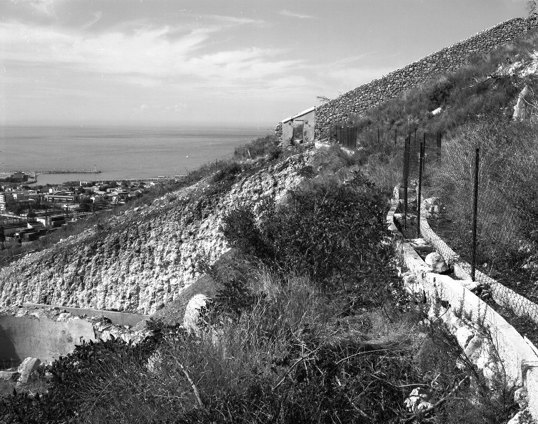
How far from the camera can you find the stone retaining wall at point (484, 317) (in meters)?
2.99

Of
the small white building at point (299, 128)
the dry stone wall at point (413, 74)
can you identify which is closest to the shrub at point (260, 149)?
the small white building at point (299, 128)

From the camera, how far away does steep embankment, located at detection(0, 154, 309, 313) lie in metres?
15.2

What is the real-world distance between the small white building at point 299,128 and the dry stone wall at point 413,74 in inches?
24.4

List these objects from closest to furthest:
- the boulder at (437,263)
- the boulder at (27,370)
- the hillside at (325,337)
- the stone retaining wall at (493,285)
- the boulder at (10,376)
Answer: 1. the hillside at (325,337)
2. the stone retaining wall at (493,285)
3. the boulder at (437,263)
4. the boulder at (27,370)
5. the boulder at (10,376)

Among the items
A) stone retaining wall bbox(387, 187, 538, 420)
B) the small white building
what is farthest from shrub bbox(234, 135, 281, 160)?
stone retaining wall bbox(387, 187, 538, 420)

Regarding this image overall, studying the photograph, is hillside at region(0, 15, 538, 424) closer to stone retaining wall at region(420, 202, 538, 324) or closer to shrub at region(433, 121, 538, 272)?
shrub at region(433, 121, 538, 272)

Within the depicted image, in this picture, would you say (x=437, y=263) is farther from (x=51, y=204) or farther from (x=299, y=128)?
(x=51, y=204)

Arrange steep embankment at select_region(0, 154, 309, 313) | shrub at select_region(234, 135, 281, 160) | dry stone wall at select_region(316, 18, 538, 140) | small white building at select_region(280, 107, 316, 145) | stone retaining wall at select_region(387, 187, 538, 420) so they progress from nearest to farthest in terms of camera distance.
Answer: stone retaining wall at select_region(387, 187, 538, 420), steep embankment at select_region(0, 154, 309, 313), shrub at select_region(234, 135, 281, 160), small white building at select_region(280, 107, 316, 145), dry stone wall at select_region(316, 18, 538, 140)

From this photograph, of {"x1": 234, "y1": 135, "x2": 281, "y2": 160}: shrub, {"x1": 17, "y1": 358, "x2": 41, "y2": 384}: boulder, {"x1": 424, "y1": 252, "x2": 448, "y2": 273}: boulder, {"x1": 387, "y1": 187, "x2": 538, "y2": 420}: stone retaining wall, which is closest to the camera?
{"x1": 387, "y1": 187, "x2": 538, "y2": 420}: stone retaining wall

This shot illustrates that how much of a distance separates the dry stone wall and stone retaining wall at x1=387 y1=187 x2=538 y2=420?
17988 millimetres

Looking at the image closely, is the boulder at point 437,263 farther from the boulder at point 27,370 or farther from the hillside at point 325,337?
the boulder at point 27,370

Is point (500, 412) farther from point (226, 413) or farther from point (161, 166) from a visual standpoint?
point (161, 166)

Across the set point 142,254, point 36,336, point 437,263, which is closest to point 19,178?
point 142,254

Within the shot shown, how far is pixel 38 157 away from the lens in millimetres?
59000
